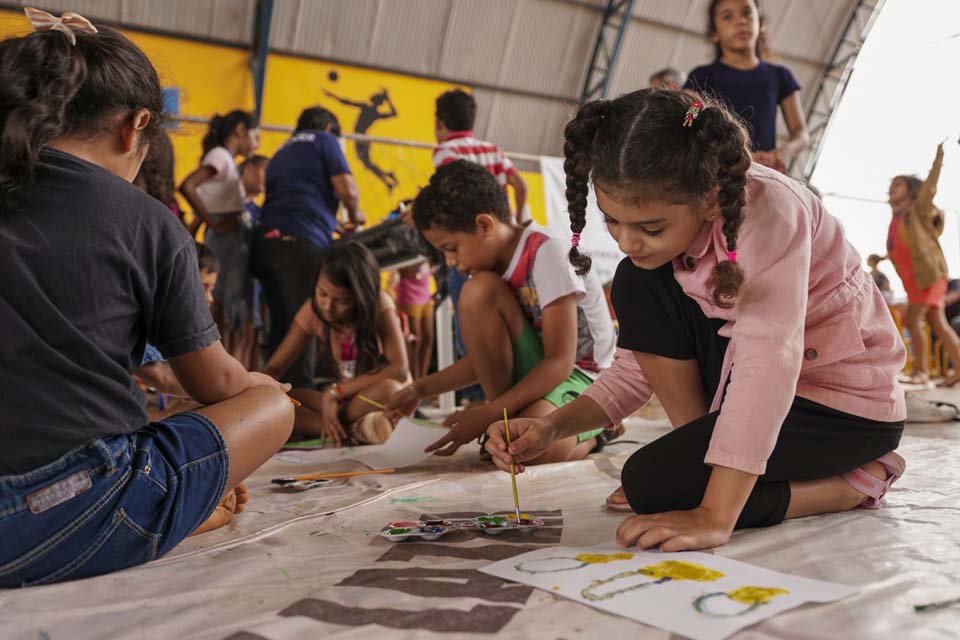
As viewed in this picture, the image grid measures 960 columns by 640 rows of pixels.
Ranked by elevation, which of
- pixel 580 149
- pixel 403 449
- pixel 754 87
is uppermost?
pixel 754 87

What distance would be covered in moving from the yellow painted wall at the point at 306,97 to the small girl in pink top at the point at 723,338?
5.27 metres

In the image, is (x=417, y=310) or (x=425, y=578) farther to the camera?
(x=417, y=310)

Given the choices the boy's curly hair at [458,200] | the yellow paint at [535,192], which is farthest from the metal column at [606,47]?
the boy's curly hair at [458,200]

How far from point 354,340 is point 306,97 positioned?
5.12m

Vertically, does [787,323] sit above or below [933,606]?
above

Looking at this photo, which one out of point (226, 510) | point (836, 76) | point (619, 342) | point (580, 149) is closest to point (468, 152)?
point (619, 342)

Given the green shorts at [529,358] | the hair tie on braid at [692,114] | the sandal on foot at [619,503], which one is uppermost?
the hair tie on braid at [692,114]

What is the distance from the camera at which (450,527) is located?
121 centimetres

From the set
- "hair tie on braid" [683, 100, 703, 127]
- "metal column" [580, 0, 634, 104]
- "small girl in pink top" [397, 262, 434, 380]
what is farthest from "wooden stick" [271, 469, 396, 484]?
"metal column" [580, 0, 634, 104]

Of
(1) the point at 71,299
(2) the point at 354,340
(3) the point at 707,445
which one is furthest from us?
(2) the point at 354,340

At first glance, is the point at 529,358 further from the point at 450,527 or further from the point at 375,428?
the point at 450,527

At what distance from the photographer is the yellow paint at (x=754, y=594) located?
0.82 metres

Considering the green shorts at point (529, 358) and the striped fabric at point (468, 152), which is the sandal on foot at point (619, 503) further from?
the striped fabric at point (468, 152)

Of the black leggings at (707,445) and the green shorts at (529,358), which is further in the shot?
the green shorts at (529,358)
